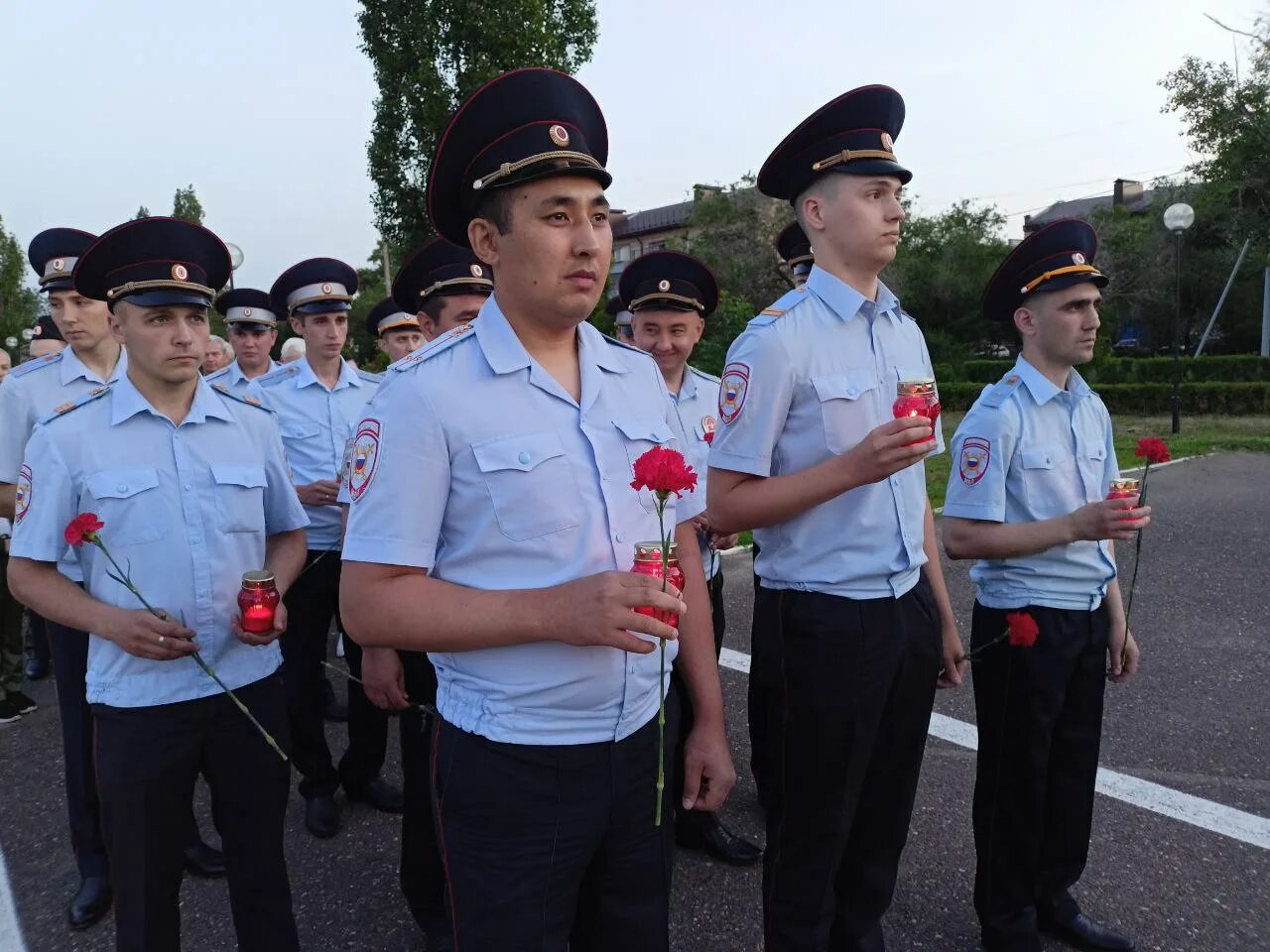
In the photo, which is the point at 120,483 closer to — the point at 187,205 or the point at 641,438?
the point at 641,438

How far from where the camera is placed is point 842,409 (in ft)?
8.39

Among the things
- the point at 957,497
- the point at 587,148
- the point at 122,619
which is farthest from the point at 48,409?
the point at 957,497

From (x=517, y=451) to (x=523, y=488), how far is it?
75 millimetres

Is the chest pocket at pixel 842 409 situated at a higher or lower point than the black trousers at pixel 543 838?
higher

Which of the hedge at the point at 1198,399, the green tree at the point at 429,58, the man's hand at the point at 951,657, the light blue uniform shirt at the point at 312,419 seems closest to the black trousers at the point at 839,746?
the man's hand at the point at 951,657

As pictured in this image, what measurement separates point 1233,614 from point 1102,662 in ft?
15.3

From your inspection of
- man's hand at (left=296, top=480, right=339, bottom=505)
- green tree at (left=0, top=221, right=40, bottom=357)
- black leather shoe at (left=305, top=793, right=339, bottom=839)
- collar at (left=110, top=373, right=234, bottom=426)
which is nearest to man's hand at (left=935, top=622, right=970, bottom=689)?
collar at (left=110, top=373, right=234, bottom=426)

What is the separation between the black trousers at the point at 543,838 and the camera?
1.79 m

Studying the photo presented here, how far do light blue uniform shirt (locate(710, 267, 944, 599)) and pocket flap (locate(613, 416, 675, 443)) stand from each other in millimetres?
548

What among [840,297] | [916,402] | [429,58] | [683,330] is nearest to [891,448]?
[916,402]

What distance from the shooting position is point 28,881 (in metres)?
3.86

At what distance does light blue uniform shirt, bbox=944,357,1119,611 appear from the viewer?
3.04m

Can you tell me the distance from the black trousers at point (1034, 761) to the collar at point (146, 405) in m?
2.71

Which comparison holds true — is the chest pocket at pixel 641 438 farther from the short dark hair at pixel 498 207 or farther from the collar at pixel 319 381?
the collar at pixel 319 381
